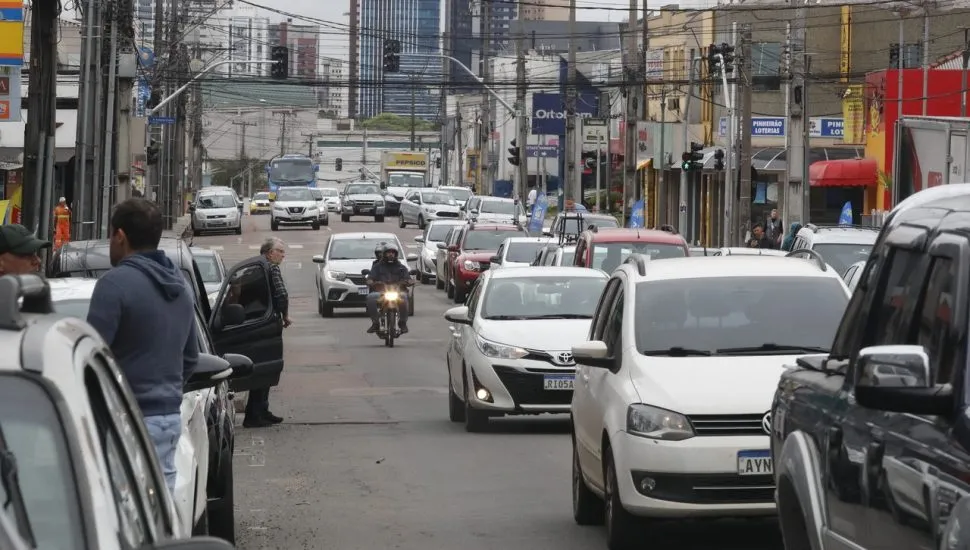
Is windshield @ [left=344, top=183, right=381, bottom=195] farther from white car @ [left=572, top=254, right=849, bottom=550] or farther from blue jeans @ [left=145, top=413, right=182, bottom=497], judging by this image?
blue jeans @ [left=145, top=413, right=182, bottom=497]

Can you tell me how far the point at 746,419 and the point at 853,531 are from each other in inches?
148

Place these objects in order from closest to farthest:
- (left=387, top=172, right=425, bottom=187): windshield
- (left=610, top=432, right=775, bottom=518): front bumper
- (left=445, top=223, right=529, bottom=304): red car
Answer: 1. (left=610, top=432, right=775, bottom=518): front bumper
2. (left=445, top=223, right=529, bottom=304): red car
3. (left=387, top=172, right=425, bottom=187): windshield

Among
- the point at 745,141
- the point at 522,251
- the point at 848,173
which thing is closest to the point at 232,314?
the point at 522,251

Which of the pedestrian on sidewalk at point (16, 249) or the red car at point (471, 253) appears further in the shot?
the red car at point (471, 253)

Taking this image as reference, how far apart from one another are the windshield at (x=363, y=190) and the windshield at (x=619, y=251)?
5842 centimetres

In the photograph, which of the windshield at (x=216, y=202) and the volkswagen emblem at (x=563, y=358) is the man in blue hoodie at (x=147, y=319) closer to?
the volkswagen emblem at (x=563, y=358)

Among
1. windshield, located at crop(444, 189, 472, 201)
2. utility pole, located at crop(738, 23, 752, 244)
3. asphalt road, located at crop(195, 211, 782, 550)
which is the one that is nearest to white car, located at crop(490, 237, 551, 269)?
utility pole, located at crop(738, 23, 752, 244)

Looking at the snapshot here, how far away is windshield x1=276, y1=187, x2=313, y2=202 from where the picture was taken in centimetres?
7244

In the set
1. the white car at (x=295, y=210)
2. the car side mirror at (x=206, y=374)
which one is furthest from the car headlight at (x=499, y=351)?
the white car at (x=295, y=210)

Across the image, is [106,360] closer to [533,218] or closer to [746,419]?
[746,419]

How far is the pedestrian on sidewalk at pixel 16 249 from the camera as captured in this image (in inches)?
327

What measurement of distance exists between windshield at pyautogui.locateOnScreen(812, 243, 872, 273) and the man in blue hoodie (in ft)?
55.2

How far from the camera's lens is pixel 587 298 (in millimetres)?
17812

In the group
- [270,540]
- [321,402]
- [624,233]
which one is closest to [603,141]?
[624,233]
